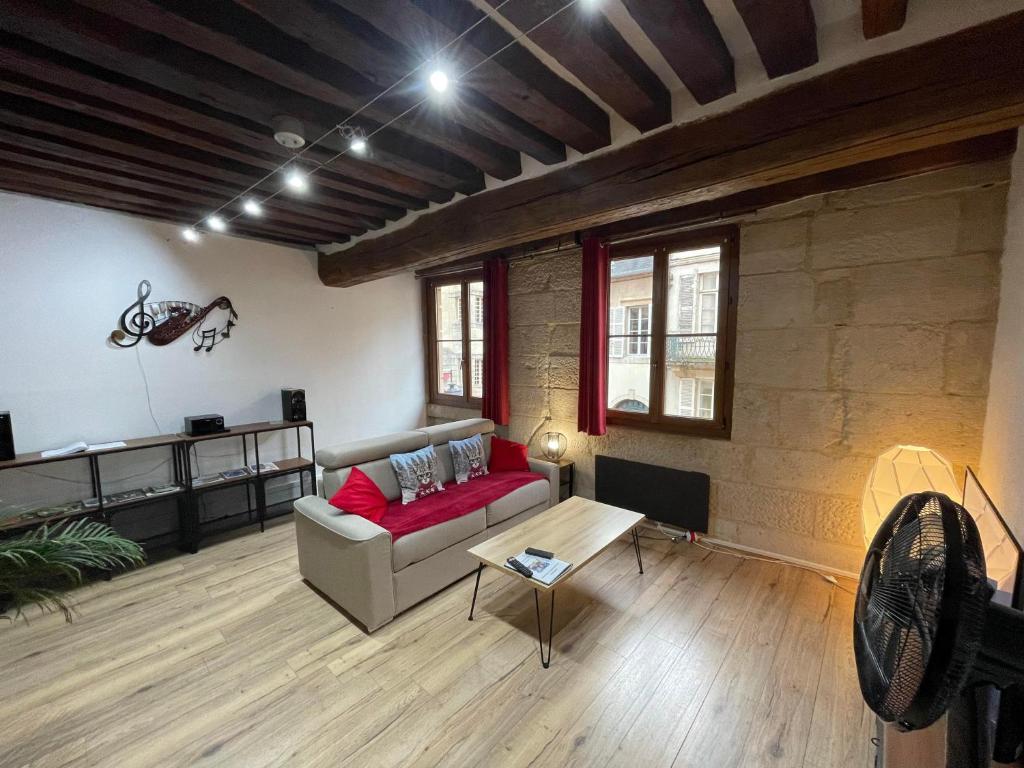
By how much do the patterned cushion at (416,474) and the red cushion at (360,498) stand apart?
0.29 m

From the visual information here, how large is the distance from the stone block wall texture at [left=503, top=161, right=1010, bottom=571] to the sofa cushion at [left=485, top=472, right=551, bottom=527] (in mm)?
999

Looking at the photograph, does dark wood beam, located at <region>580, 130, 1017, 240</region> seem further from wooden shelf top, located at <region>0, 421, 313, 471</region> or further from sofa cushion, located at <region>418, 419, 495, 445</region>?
wooden shelf top, located at <region>0, 421, 313, 471</region>

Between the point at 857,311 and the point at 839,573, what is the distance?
167 centimetres

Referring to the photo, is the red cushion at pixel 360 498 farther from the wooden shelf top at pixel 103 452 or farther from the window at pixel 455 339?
the window at pixel 455 339

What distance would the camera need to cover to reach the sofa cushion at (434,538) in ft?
7.41

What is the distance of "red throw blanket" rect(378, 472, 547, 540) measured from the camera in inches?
96.0

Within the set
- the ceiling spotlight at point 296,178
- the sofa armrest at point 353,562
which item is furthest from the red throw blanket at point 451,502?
the ceiling spotlight at point 296,178

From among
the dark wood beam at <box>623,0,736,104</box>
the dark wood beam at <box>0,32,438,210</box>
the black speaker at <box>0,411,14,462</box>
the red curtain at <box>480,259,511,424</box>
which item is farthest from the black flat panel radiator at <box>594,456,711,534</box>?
the black speaker at <box>0,411,14,462</box>

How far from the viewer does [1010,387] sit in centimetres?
175

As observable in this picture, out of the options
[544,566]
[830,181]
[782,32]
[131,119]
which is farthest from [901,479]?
[131,119]

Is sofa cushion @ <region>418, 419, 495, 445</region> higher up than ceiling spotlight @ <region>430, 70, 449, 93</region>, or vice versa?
ceiling spotlight @ <region>430, 70, 449, 93</region>

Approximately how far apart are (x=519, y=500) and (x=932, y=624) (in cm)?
261

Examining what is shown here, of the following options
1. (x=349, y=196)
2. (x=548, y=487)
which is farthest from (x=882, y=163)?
(x=349, y=196)

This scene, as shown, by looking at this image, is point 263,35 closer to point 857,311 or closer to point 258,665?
point 258,665
